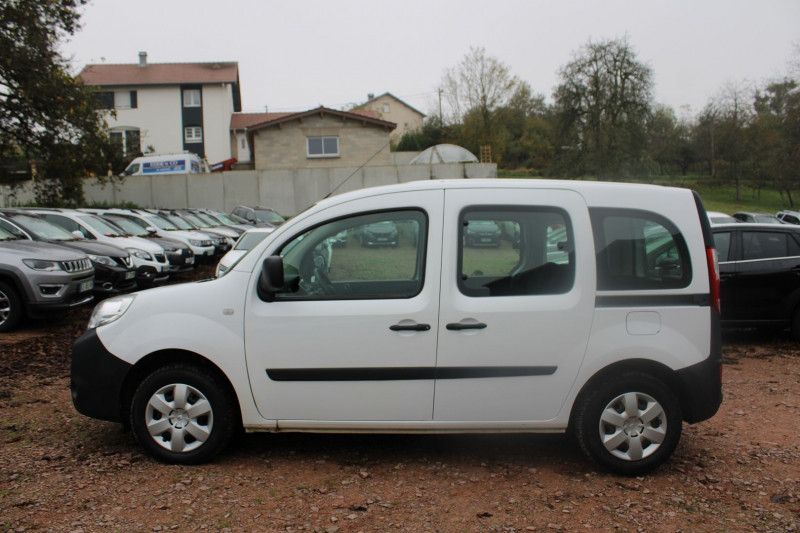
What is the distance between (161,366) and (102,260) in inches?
308

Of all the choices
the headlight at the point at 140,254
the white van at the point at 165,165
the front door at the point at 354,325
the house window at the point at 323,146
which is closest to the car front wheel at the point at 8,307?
the headlight at the point at 140,254

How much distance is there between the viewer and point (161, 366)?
4.24 m

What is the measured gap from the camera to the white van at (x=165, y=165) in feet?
112

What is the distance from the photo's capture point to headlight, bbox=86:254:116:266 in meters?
11.1

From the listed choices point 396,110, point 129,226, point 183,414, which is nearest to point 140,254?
point 129,226

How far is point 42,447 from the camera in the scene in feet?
15.2

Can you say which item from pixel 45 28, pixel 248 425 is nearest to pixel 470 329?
pixel 248 425

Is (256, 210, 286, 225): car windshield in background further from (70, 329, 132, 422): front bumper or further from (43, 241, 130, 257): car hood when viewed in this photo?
(70, 329, 132, 422): front bumper

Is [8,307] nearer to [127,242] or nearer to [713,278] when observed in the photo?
[127,242]

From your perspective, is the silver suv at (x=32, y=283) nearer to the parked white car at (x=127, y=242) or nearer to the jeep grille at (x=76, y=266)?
the jeep grille at (x=76, y=266)

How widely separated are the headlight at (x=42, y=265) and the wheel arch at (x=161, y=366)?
5.60 meters

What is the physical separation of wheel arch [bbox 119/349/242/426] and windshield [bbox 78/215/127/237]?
34.4ft

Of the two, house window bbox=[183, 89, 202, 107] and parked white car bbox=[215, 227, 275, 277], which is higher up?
house window bbox=[183, 89, 202, 107]

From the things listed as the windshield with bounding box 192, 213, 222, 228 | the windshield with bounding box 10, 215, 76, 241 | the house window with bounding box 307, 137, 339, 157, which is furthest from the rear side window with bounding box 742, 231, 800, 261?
the house window with bounding box 307, 137, 339, 157
